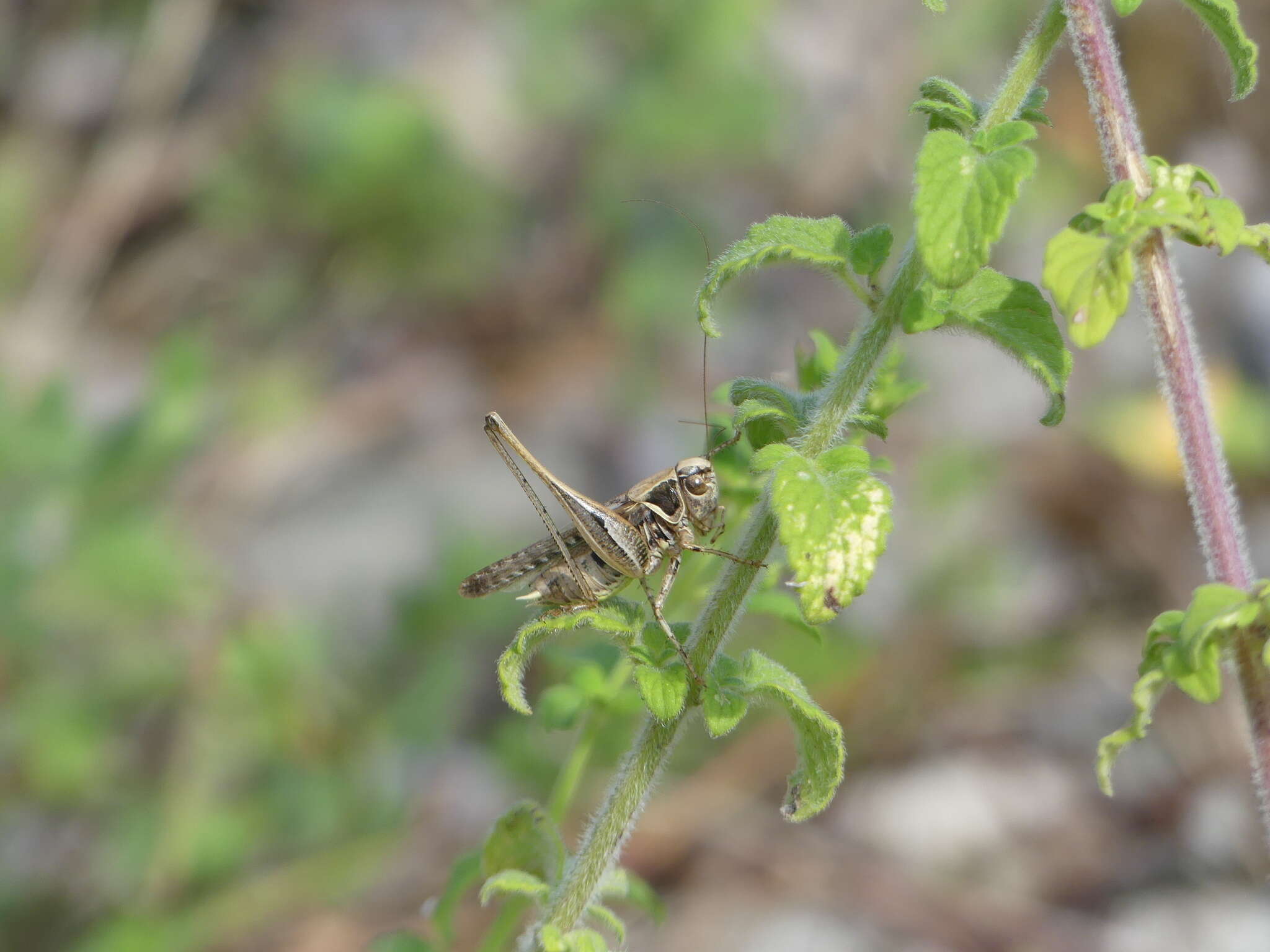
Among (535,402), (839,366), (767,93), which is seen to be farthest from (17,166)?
(839,366)

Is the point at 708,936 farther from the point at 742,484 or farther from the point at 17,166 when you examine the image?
the point at 17,166

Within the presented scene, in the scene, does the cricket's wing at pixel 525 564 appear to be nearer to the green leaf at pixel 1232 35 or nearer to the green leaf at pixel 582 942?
the green leaf at pixel 582 942

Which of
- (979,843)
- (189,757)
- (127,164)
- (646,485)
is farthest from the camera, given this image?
(127,164)

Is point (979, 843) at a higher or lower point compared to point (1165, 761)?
lower

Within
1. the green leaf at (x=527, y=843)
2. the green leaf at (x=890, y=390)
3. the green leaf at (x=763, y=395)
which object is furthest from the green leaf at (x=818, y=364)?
the green leaf at (x=527, y=843)

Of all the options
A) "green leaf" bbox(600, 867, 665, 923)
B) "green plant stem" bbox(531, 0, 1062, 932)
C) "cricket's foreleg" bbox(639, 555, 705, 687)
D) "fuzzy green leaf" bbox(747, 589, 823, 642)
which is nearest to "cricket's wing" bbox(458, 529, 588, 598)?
"cricket's foreleg" bbox(639, 555, 705, 687)

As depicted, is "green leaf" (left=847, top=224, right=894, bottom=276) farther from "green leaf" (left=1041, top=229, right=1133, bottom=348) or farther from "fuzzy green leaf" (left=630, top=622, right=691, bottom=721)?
"fuzzy green leaf" (left=630, top=622, right=691, bottom=721)
